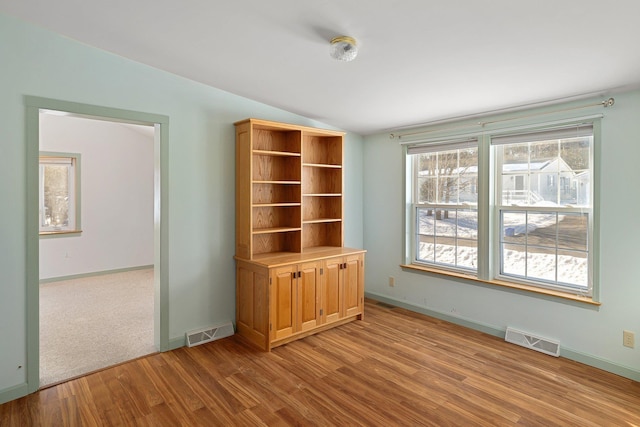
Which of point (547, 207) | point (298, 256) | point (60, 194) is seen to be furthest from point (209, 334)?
point (60, 194)

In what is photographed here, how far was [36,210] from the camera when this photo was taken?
8.76 ft

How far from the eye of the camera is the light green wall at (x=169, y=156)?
2.57 metres

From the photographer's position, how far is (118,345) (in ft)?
11.3

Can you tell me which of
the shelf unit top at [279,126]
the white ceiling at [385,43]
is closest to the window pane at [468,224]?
the white ceiling at [385,43]

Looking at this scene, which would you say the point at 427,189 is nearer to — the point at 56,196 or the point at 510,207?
the point at 510,207

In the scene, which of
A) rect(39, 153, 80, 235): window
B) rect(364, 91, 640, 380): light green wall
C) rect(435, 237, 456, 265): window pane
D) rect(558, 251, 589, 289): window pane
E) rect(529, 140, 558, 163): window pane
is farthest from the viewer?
rect(39, 153, 80, 235): window

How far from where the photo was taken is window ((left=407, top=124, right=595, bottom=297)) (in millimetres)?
3223

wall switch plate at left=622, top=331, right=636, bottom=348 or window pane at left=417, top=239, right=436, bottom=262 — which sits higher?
window pane at left=417, top=239, right=436, bottom=262

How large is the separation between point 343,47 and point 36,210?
2.54 metres

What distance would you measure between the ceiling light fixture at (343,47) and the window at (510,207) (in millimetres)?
2034

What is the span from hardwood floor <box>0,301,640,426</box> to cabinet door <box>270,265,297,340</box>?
0.58 ft

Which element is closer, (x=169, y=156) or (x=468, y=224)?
(x=169, y=156)

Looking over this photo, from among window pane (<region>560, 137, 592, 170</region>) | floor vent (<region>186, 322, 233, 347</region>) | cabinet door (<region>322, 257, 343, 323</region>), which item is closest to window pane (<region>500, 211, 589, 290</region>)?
window pane (<region>560, 137, 592, 170</region>)

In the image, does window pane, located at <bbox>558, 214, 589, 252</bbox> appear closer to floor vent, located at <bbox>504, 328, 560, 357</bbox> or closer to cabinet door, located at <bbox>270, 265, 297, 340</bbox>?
floor vent, located at <bbox>504, 328, 560, 357</bbox>
